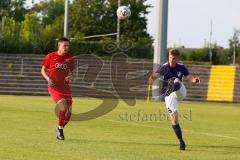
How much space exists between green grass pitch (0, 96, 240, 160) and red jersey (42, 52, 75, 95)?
1.07 m

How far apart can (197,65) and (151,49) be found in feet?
51.3

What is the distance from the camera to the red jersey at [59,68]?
13.7 metres

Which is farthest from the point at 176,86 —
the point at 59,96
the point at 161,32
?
the point at 161,32

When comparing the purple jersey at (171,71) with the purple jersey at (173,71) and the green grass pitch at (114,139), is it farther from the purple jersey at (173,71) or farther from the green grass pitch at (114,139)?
the green grass pitch at (114,139)

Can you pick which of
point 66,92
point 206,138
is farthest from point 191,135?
point 66,92

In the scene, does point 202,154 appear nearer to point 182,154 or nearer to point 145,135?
point 182,154

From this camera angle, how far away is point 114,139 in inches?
535

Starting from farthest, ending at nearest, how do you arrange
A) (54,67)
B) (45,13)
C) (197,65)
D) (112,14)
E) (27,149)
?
(45,13) < (112,14) < (197,65) < (54,67) < (27,149)

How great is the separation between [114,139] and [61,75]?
1.83m

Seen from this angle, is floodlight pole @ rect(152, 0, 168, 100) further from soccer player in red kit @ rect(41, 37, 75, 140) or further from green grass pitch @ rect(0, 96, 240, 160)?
soccer player in red kit @ rect(41, 37, 75, 140)

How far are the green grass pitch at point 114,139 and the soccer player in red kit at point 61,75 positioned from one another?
2.03 feet

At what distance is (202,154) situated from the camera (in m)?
11.3

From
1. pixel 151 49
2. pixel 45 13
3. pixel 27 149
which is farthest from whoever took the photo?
pixel 45 13

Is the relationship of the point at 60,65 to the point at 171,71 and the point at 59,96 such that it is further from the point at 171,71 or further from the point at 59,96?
the point at 171,71
